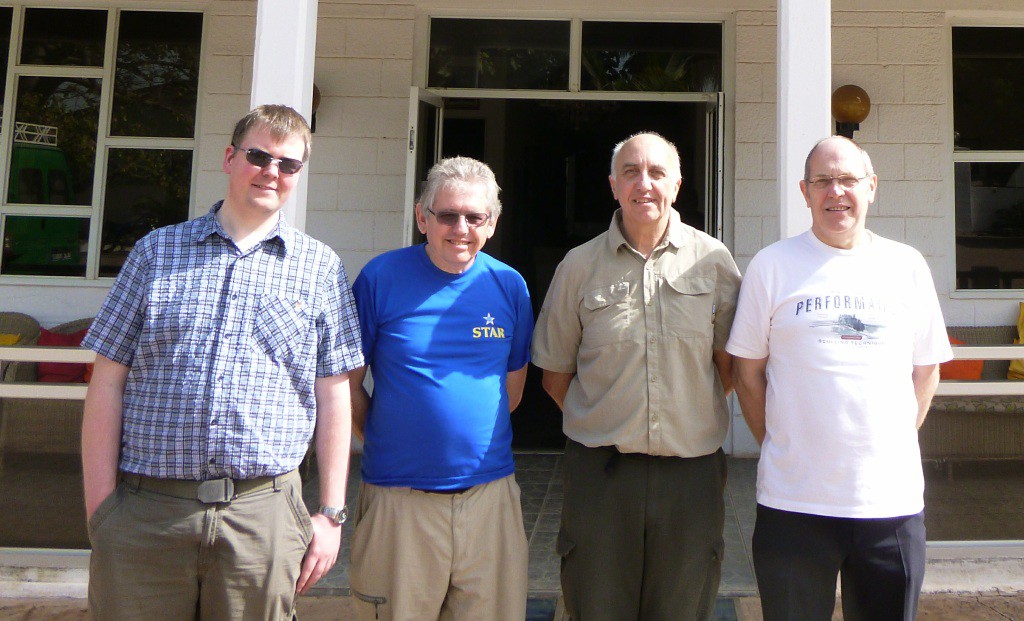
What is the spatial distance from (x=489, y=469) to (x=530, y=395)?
3.95 metres

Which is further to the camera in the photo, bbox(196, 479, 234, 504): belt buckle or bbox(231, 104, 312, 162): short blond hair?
bbox(231, 104, 312, 162): short blond hair

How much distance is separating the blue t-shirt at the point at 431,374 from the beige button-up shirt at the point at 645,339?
226 mm

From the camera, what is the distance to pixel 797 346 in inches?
77.7

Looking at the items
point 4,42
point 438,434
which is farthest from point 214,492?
point 4,42

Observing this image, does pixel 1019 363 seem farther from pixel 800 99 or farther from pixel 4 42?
pixel 4 42

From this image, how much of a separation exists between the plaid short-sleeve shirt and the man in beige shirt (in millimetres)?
790

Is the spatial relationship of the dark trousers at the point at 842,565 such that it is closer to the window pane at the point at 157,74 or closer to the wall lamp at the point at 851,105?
the wall lamp at the point at 851,105

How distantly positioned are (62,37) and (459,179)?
4.57 meters

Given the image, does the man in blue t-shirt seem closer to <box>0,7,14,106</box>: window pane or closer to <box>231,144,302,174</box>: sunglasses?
<box>231,144,302,174</box>: sunglasses

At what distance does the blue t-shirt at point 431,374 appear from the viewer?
2037 mm

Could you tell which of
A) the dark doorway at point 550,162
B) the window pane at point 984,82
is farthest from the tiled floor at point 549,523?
the window pane at point 984,82

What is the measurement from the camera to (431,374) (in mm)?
2037

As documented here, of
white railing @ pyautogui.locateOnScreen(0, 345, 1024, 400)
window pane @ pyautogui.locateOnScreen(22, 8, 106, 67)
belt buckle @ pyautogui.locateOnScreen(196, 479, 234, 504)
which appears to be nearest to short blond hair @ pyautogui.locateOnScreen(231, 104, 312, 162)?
belt buckle @ pyautogui.locateOnScreen(196, 479, 234, 504)

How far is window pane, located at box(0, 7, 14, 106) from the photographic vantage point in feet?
17.3
